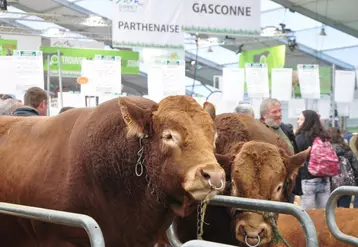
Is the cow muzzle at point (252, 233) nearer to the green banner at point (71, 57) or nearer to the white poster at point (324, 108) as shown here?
the white poster at point (324, 108)

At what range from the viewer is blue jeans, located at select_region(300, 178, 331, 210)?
659 centimetres

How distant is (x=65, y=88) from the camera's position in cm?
2022

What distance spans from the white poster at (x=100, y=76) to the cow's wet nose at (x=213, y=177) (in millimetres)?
4708

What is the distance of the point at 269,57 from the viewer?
11156 millimetres

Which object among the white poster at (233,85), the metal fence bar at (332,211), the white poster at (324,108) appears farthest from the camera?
the white poster at (324,108)

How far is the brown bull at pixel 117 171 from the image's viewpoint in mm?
2566

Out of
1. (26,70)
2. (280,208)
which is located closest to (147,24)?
(26,70)

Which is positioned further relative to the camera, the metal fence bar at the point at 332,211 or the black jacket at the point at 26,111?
the black jacket at the point at 26,111

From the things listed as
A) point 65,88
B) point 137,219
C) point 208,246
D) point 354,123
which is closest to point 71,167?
point 137,219

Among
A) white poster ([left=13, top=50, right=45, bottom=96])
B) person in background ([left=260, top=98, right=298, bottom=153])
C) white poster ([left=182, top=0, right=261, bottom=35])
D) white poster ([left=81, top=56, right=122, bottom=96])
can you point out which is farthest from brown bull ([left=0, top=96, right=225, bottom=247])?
white poster ([left=182, top=0, right=261, bottom=35])

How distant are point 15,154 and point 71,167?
498 mm

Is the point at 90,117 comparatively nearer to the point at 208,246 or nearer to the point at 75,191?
the point at 75,191

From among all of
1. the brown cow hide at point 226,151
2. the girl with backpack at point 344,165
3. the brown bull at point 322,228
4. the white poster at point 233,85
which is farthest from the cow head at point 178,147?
the white poster at point 233,85

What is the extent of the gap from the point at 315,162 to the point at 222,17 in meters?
2.20
